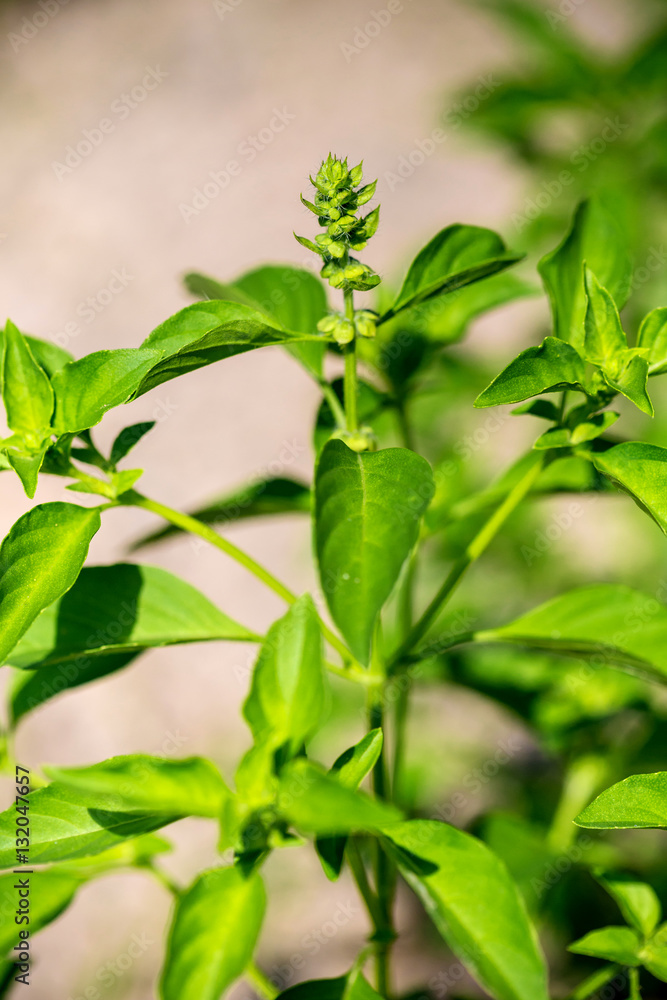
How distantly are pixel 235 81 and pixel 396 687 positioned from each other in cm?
463

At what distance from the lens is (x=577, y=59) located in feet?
6.85

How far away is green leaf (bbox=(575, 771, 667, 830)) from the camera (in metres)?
0.81

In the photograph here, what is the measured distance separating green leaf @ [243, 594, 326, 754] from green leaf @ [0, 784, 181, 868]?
0.48 feet

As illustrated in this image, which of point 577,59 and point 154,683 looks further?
point 154,683

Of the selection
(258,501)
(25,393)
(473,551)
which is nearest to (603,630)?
(473,551)

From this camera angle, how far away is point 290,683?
0.82m

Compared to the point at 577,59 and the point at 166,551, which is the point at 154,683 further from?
the point at 577,59

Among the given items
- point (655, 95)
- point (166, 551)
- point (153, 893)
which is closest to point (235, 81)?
point (166, 551)

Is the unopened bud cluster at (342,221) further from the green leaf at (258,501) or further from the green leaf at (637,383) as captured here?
the green leaf at (258,501)

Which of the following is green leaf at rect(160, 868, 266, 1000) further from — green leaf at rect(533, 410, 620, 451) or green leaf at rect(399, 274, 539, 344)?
green leaf at rect(399, 274, 539, 344)

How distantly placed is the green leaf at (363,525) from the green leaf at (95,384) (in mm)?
223

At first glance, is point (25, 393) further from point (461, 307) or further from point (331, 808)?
point (461, 307)

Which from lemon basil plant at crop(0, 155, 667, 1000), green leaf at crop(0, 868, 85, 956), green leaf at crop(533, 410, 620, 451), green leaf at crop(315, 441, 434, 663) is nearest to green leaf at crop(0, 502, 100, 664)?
lemon basil plant at crop(0, 155, 667, 1000)

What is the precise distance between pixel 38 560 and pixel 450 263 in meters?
0.58
